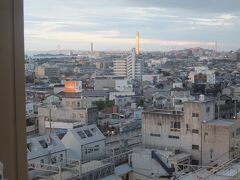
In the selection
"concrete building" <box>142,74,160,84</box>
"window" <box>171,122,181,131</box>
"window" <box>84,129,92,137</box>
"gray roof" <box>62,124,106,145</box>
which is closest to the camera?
"gray roof" <box>62,124,106,145</box>

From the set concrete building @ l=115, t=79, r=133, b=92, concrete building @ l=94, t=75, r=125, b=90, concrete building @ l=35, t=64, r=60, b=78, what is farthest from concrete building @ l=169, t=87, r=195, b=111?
concrete building @ l=35, t=64, r=60, b=78

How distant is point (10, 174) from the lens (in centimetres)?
28

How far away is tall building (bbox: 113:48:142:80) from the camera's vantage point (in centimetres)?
1794

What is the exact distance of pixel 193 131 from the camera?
4941mm

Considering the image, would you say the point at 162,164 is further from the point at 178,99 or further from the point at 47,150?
the point at 178,99

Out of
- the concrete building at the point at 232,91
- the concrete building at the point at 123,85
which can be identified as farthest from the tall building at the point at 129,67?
the concrete building at the point at 232,91

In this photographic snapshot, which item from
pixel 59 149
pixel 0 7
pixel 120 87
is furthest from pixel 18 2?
pixel 120 87

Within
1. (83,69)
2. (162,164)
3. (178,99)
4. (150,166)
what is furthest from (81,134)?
(83,69)

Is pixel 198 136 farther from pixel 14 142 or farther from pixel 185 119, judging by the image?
pixel 14 142

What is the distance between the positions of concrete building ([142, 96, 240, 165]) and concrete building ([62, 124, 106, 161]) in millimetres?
804

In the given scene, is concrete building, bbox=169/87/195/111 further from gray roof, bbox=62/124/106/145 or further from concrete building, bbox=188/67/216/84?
concrete building, bbox=188/67/216/84

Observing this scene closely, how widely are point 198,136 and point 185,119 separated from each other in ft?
0.81

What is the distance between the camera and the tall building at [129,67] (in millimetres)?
17938

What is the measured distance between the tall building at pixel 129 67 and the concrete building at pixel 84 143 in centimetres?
1316
